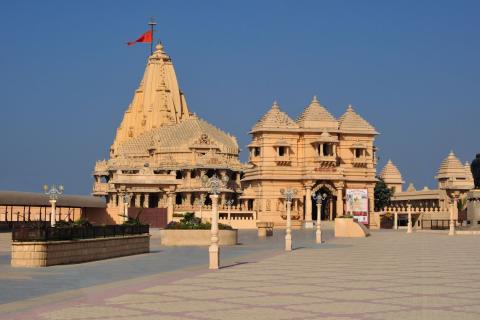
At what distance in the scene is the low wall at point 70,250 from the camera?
2559 centimetres

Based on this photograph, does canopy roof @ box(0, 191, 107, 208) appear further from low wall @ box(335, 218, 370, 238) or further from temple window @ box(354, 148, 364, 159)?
temple window @ box(354, 148, 364, 159)

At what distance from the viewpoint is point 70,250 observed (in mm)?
27516

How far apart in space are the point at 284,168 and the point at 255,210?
478 cm

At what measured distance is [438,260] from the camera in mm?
29188

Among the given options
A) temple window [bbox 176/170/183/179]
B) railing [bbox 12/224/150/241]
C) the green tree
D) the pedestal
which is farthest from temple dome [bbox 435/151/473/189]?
railing [bbox 12/224/150/241]

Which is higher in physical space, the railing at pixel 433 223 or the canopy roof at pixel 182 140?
the canopy roof at pixel 182 140

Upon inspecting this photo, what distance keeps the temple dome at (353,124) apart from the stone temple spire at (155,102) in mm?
29590

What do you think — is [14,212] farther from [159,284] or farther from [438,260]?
[159,284]

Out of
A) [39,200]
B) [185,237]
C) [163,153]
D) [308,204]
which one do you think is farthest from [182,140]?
[185,237]

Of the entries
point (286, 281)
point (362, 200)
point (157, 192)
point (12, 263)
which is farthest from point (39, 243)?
point (157, 192)

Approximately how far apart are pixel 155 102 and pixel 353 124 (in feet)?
113

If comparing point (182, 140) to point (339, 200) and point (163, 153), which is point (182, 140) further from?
point (339, 200)

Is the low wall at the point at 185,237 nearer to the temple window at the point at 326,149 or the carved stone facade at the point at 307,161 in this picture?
the carved stone facade at the point at 307,161

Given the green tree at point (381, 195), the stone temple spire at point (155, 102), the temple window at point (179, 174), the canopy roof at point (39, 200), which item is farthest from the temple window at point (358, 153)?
the stone temple spire at point (155, 102)
